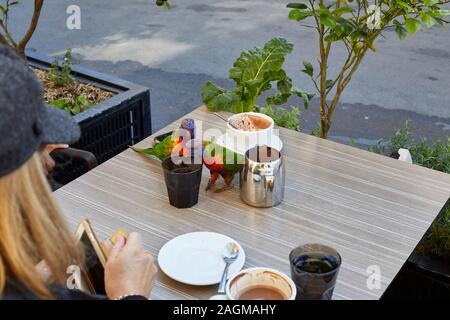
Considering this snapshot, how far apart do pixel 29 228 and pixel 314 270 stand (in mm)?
629

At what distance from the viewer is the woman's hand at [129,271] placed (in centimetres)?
134

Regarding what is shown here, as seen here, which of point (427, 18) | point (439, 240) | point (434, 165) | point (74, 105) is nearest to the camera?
point (427, 18)

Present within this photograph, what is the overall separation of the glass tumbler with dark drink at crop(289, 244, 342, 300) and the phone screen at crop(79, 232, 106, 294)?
442mm

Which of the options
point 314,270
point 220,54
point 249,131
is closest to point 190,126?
point 249,131

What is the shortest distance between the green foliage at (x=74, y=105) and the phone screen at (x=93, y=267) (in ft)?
5.26

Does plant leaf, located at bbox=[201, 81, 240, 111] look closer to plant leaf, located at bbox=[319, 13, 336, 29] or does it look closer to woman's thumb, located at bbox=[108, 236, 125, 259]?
plant leaf, located at bbox=[319, 13, 336, 29]

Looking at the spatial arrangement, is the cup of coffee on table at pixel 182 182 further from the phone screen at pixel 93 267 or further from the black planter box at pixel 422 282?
the black planter box at pixel 422 282

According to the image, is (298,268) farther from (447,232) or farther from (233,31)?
(233,31)

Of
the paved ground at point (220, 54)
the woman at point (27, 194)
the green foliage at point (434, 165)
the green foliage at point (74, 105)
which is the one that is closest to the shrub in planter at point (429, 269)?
the green foliage at point (434, 165)

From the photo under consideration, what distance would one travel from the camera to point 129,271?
4.46 ft

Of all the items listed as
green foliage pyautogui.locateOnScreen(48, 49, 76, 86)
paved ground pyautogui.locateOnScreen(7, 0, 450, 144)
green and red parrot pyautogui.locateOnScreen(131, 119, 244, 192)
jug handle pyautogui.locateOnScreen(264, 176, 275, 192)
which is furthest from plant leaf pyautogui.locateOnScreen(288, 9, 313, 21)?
paved ground pyautogui.locateOnScreen(7, 0, 450, 144)

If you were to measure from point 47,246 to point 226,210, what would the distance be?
74 centimetres

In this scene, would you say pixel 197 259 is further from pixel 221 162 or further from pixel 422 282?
pixel 422 282
